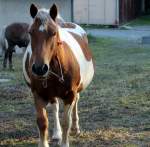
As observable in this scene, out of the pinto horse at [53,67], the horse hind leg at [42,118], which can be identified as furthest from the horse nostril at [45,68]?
the horse hind leg at [42,118]

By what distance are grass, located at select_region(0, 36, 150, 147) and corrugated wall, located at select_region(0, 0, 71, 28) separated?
5.16m

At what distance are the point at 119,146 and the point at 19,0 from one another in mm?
13497

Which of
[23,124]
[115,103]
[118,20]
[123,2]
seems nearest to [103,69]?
[115,103]

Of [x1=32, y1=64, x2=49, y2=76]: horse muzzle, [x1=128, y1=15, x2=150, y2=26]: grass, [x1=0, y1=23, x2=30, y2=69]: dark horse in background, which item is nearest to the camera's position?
[x1=32, y1=64, x2=49, y2=76]: horse muzzle

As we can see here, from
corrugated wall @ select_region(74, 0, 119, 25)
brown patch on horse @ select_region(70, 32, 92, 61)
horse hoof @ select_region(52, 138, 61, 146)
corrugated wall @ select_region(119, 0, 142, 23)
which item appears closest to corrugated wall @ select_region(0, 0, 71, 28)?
brown patch on horse @ select_region(70, 32, 92, 61)

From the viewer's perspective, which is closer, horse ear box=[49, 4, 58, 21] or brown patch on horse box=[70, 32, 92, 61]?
horse ear box=[49, 4, 58, 21]

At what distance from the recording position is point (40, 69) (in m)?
5.28

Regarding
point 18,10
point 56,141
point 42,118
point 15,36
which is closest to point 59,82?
point 42,118

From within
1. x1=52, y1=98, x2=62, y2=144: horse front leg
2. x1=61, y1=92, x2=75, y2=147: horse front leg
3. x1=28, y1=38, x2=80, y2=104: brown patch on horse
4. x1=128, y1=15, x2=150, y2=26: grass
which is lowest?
x1=128, y1=15, x2=150, y2=26: grass

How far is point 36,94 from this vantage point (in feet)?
19.8

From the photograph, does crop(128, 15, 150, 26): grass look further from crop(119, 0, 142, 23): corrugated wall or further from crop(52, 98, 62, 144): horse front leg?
crop(52, 98, 62, 144): horse front leg

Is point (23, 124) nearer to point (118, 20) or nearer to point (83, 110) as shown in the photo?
point (83, 110)

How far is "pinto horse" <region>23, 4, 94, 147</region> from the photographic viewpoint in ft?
17.9

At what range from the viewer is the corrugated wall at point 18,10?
62.6 ft
